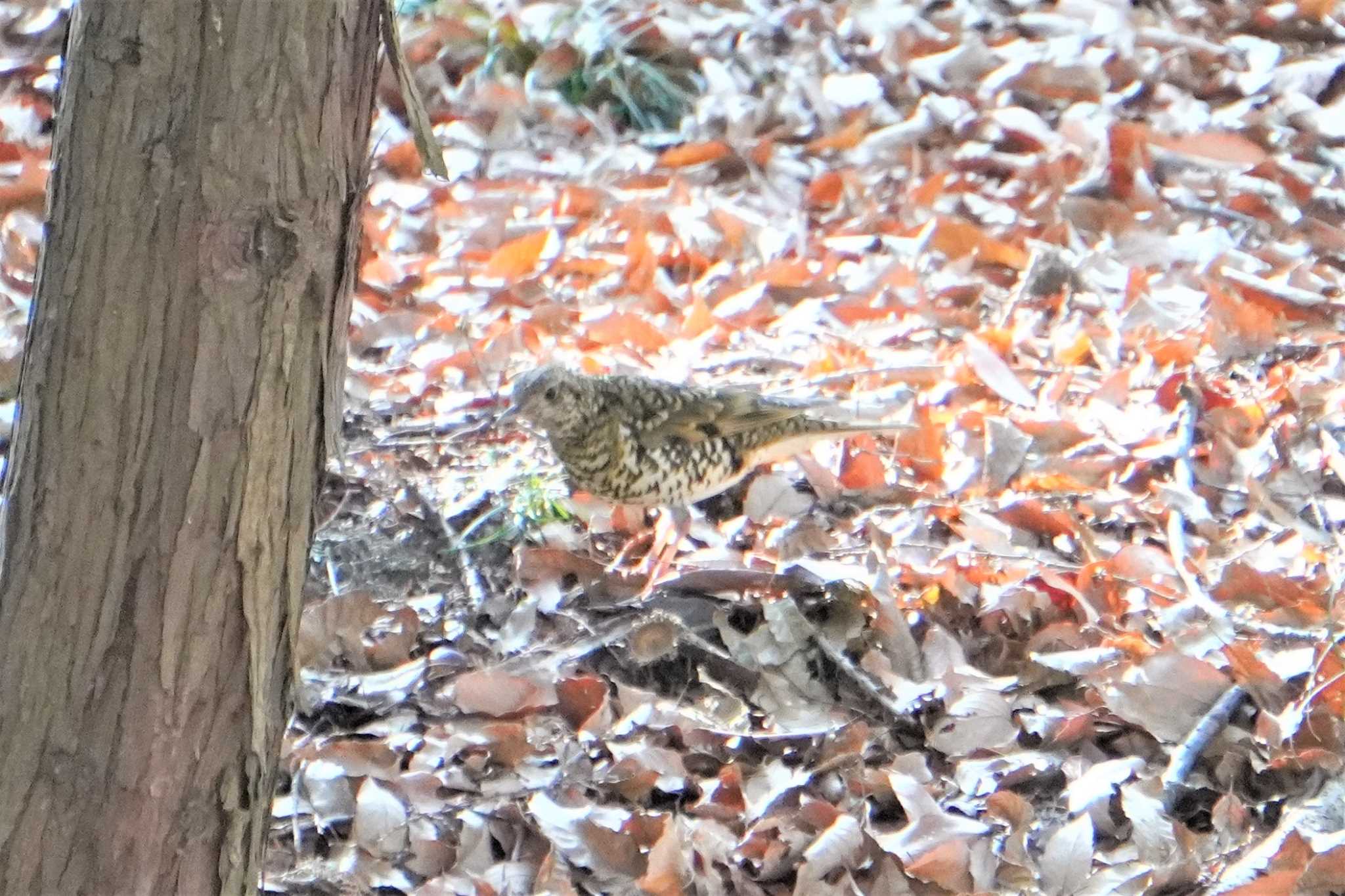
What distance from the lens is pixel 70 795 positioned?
1.91 m

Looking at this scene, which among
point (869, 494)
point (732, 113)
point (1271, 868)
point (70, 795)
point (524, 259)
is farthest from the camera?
point (732, 113)

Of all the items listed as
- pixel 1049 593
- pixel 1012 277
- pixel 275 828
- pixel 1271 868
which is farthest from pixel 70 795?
pixel 1012 277

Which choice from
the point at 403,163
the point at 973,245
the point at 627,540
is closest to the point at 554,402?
the point at 627,540

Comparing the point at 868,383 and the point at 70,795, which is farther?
the point at 868,383

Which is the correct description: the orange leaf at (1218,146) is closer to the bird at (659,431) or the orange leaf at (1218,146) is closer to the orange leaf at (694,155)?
the orange leaf at (694,155)

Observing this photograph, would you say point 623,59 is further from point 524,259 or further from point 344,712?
point 344,712

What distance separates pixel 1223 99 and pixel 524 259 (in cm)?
366

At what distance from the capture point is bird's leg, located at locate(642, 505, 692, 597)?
12.8 ft

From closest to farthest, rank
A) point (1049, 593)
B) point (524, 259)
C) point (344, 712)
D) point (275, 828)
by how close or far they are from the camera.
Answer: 1. point (275, 828)
2. point (344, 712)
3. point (1049, 593)
4. point (524, 259)

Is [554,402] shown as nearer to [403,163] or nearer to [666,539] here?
[666,539]

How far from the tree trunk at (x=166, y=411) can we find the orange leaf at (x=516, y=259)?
3.44 m

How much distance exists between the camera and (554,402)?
4.12 meters

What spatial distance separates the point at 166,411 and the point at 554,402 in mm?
2293

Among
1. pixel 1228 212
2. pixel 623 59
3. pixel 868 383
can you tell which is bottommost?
pixel 868 383
